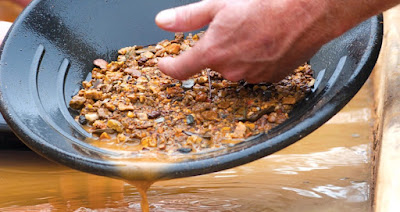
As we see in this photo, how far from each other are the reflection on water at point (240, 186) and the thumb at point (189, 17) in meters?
0.53

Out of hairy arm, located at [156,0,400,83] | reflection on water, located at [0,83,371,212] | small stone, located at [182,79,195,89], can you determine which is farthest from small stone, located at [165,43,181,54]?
reflection on water, located at [0,83,371,212]

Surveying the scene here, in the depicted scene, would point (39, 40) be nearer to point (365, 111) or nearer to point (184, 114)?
point (184, 114)

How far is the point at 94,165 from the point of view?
1186 mm

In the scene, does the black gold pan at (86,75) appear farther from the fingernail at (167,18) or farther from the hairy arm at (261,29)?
the fingernail at (167,18)

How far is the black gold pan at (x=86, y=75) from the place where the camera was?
118 centimetres

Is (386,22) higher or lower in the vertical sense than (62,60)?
higher

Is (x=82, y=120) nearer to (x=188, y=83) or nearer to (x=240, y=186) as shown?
(x=188, y=83)

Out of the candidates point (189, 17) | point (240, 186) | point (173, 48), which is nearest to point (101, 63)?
point (173, 48)

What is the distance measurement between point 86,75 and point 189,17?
478 millimetres

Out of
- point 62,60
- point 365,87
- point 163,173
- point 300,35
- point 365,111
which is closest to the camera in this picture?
point 163,173

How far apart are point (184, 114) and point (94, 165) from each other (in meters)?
0.32

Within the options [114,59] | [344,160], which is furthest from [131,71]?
[344,160]

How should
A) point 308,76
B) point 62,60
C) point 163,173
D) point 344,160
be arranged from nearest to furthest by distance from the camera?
point 163,173 < point 308,76 < point 62,60 < point 344,160

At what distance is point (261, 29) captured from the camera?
1.27m
